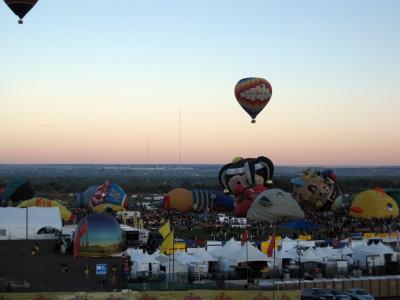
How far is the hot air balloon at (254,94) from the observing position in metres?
37.2

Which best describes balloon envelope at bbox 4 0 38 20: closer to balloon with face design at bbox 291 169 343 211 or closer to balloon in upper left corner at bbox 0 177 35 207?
balloon in upper left corner at bbox 0 177 35 207

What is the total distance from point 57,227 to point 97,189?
11.3m

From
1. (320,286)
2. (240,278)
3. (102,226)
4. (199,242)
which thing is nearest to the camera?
(320,286)

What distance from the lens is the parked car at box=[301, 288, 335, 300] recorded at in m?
15.8

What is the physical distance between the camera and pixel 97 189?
1603 inches

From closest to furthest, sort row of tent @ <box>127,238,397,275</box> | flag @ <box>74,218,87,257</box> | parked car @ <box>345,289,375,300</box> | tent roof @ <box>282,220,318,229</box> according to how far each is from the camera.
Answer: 1. parked car @ <box>345,289,375,300</box>
2. row of tent @ <box>127,238,397,275</box>
3. flag @ <box>74,218,87,257</box>
4. tent roof @ <box>282,220,318,229</box>

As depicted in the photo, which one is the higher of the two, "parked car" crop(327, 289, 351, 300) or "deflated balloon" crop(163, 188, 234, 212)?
"deflated balloon" crop(163, 188, 234, 212)

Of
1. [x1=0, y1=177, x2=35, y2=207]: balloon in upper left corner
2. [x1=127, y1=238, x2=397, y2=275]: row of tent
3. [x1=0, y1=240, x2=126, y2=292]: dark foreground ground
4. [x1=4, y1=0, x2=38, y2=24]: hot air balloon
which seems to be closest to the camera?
[x1=0, y1=240, x2=126, y2=292]: dark foreground ground

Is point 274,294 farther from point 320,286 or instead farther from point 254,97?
point 254,97

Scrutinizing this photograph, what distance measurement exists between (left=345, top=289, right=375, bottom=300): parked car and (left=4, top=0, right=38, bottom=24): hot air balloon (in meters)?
14.2

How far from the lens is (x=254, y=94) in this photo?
3716cm

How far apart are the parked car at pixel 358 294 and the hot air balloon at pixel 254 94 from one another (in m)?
21.6

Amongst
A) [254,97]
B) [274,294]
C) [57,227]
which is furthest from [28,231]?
[274,294]

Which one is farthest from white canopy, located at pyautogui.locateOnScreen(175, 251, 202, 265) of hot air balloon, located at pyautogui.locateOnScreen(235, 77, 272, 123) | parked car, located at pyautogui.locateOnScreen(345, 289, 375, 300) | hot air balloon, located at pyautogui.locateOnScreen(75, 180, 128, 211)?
hot air balloon, located at pyautogui.locateOnScreen(75, 180, 128, 211)
